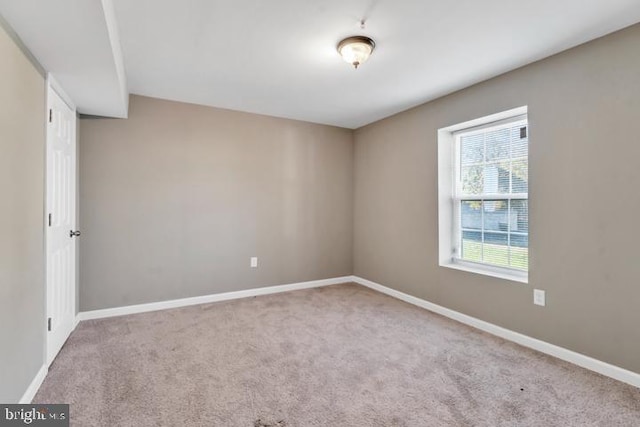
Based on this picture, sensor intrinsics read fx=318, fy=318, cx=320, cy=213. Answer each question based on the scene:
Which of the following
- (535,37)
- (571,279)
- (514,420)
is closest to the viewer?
(514,420)

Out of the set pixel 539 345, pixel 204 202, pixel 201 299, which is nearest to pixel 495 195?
pixel 539 345

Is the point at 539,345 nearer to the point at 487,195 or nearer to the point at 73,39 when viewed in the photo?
the point at 487,195

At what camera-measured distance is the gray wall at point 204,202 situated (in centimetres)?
330

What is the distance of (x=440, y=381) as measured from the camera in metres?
2.10

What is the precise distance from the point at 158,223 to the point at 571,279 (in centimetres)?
389

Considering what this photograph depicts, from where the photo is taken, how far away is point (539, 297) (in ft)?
8.48

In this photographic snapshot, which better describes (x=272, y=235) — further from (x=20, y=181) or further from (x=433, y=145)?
(x=20, y=181)

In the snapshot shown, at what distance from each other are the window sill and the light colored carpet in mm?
549

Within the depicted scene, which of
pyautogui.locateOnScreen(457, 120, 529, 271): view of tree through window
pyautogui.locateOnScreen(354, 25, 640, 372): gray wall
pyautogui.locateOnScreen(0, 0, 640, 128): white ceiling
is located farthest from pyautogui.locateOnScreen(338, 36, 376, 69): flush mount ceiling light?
pyautogui.locateOnScreen(457, 120, 529, 271): view of tree through window

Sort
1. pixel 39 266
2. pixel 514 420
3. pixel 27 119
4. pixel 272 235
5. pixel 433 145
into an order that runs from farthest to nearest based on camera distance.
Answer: pixel 272 235 → pixel 433 145 → pixel 39 266 → pixel 27 119 → pixel 514 420

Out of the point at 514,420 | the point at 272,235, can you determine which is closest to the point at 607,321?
the point at 514,420

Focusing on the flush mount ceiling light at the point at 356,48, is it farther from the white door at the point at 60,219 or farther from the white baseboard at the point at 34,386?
the white baseboard at the point at 34,386

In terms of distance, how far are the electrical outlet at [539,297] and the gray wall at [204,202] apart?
2.61 meters

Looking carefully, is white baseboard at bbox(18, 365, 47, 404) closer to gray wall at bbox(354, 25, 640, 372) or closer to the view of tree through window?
gray wall at bbox(354, 25, 640, 372)
